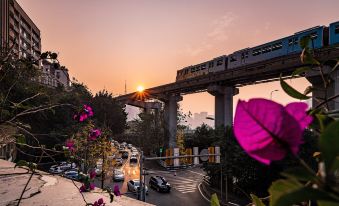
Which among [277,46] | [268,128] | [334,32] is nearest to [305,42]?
[268,128]

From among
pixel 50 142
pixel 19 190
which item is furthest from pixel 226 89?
pixel 19 190

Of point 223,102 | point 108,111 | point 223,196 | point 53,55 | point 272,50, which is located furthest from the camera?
point 108,111

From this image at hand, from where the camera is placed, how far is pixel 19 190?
8.32 feet

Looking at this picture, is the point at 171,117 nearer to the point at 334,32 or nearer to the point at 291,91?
the point at 334,32

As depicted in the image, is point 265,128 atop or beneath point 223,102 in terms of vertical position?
beneath

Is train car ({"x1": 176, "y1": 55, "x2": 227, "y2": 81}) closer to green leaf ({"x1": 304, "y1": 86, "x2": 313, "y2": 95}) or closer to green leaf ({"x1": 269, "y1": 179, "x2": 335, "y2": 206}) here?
green leaf ({"x1": 304, "y1": 86, "x2": 313, "y2": 95})

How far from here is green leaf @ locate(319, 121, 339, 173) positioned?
286 mm

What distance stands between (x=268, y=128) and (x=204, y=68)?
128 feet

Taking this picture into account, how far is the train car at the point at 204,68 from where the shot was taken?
3550 cm

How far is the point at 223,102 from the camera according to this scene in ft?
123

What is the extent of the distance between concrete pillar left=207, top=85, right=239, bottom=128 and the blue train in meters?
2.63

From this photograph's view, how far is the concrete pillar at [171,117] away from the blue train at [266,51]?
3.91 meters

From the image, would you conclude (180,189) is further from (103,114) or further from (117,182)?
(103,114)

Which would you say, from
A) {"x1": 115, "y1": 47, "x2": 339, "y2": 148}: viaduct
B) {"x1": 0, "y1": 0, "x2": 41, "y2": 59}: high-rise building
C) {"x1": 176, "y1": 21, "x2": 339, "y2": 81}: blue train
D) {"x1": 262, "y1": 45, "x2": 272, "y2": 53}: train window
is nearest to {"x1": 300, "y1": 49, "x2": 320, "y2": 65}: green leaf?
{"x1": 176, "y1": 21, "x2": 339, "y2": 81}: blue train
